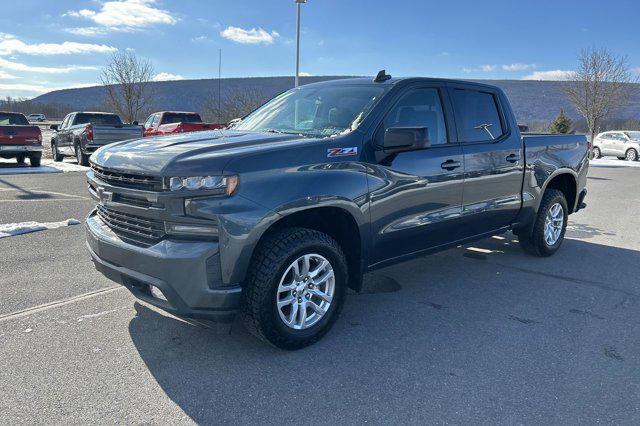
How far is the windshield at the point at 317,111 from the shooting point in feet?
13.6

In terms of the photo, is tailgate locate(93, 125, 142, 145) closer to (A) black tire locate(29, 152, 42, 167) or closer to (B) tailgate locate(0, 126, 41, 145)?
(B) tailgate locate(0, 126, 41, 145)

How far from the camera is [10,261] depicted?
5520 millimetres

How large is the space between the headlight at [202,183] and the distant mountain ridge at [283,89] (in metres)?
63.5

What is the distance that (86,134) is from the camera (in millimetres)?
16156

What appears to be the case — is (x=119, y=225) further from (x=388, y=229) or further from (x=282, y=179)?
(x=388, y=229)

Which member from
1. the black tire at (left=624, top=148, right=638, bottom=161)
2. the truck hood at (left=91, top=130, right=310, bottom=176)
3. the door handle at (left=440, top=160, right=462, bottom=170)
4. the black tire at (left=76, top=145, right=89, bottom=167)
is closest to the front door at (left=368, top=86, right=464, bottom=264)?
the door handle at (left=440, top=160, right=462, bottom=170)

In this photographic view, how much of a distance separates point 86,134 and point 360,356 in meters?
15.1

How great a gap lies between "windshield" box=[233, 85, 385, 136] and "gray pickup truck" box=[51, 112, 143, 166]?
12.4 meters

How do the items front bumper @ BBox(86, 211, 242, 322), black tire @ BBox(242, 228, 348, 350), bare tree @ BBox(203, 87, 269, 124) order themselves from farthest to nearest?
bare tree @ BBox(203, 87, 269, 124) → black tire @ BBox(242, 228, 348, 350) → front bumper @ BBox(86, 211, 242, 322)

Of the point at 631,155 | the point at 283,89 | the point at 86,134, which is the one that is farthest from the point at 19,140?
the point at 283,89

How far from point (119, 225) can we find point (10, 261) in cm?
277

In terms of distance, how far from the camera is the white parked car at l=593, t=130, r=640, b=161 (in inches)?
1119

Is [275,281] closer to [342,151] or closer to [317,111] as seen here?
[342,151]

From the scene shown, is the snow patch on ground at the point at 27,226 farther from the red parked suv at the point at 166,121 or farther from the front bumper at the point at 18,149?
the red parked suv at the point at 166,121
